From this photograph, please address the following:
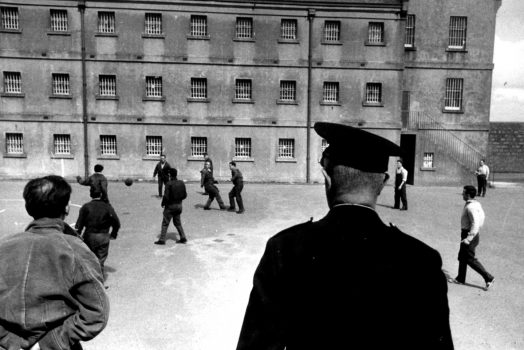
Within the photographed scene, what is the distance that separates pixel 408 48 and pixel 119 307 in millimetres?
25324

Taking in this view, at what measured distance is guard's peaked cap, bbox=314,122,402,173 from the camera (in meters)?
2.07

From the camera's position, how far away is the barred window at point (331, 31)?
1013 inches

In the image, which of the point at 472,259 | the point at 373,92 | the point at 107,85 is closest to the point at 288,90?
the point at 373,92

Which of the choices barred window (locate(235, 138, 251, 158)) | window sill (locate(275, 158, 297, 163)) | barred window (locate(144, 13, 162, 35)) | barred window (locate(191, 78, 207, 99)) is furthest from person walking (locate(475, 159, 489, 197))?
barred window (locate(144, 13, 162, 35))

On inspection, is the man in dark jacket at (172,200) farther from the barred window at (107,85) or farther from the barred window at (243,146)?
the barred window at (107,85)

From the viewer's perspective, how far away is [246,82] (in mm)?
25594

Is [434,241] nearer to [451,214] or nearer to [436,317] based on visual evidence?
[451,214]

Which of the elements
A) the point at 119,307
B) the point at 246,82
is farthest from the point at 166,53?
the point at 119,307

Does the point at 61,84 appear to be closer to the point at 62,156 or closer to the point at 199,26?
the point at 62,156

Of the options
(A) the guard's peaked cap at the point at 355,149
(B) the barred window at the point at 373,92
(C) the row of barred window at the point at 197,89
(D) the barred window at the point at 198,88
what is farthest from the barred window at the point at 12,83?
(A) the guard's peaked cap at the point at 355,149

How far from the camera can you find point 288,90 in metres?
25.9

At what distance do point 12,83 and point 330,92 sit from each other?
18.4 meters

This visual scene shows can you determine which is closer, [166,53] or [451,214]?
[451,214]

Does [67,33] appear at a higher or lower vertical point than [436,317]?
higher
